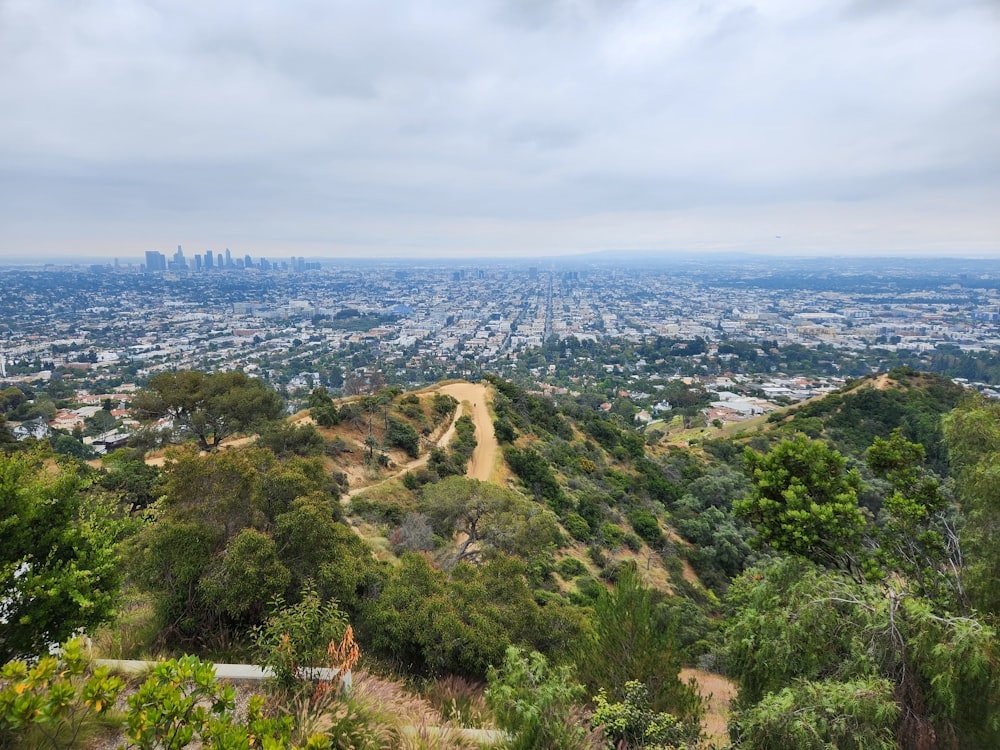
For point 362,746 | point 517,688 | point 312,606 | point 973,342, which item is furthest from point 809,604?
point 973,342

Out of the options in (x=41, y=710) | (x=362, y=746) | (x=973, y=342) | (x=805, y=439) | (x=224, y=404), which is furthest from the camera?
(x=973, y=342)

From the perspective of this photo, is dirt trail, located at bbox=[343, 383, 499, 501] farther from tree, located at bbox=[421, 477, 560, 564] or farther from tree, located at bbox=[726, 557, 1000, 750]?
tree, located at bbox=[726, 557, 1000, 750]

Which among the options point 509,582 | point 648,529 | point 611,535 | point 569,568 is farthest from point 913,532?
point 648,529

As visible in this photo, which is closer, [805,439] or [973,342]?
[805,439]

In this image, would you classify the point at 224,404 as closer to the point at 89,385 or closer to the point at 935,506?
the point at 935,506

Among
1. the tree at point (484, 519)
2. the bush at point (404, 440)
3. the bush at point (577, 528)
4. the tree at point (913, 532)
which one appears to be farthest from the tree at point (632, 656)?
the bush at point (404, 440)

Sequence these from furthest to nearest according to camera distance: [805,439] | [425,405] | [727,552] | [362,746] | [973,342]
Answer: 1. [973,342]
2. [425,405]
3. [727,552]
4. [805,439]
5. [362,746]

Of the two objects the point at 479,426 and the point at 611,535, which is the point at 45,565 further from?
the point at 479,426
